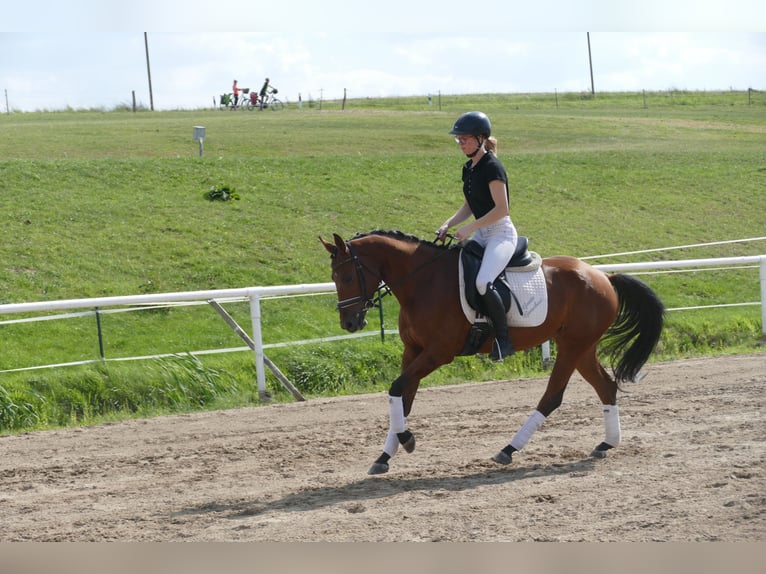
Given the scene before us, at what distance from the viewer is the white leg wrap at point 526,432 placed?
7.35 m

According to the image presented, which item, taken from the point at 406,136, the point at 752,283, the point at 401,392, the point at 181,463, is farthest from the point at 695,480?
the point at 406,136

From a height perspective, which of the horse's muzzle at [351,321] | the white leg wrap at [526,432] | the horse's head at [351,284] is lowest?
the white leg wrap at [526,432]

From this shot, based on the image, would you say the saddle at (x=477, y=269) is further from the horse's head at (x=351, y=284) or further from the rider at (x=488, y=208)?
the horse's head at (x=351, y=284)

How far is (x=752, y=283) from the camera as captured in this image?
1938 centimetres

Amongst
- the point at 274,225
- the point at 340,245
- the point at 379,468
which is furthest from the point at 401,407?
the point at 274,225

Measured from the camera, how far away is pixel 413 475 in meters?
7.17

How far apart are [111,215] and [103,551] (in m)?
17.4

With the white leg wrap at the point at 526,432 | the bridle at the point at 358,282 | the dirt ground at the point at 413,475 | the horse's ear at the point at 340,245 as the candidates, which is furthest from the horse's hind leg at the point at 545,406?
the horse's ear at the point at 340,245

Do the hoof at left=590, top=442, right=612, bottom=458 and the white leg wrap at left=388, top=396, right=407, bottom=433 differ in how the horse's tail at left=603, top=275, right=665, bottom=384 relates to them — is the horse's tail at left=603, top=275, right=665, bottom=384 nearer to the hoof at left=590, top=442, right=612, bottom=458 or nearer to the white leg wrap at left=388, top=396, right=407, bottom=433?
the hoof at left=590, top=442, right=612, bottom=458

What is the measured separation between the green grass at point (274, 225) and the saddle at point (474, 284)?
14.9 ft

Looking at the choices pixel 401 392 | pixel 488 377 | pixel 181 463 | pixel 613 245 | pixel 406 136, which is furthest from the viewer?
pixel 406 136

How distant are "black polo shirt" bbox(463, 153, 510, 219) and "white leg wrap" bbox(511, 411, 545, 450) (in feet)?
5.50

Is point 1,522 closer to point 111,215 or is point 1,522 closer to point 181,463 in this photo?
point 181,463

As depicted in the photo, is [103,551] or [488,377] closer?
[103,551]
